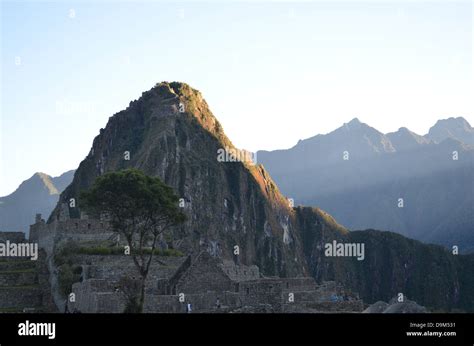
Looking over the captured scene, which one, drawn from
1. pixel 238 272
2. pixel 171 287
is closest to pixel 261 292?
pixel 171 287

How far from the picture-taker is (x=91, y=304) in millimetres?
46781

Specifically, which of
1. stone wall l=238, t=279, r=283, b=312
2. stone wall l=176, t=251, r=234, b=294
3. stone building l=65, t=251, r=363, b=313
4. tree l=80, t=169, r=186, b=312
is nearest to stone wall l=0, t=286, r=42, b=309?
stone building l=65, t=251, r=363, b=313

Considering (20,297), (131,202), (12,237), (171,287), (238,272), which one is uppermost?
(131,202)

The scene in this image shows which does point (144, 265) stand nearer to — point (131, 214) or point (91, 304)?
point (131, 214)

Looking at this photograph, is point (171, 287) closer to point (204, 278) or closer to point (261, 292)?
point (204, 278)

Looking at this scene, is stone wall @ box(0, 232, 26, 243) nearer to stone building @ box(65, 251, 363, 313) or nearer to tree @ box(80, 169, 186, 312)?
tree @ box(80, 169, 186, 312)

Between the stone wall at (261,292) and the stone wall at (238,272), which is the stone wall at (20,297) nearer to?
the stone wall at (238,272)
